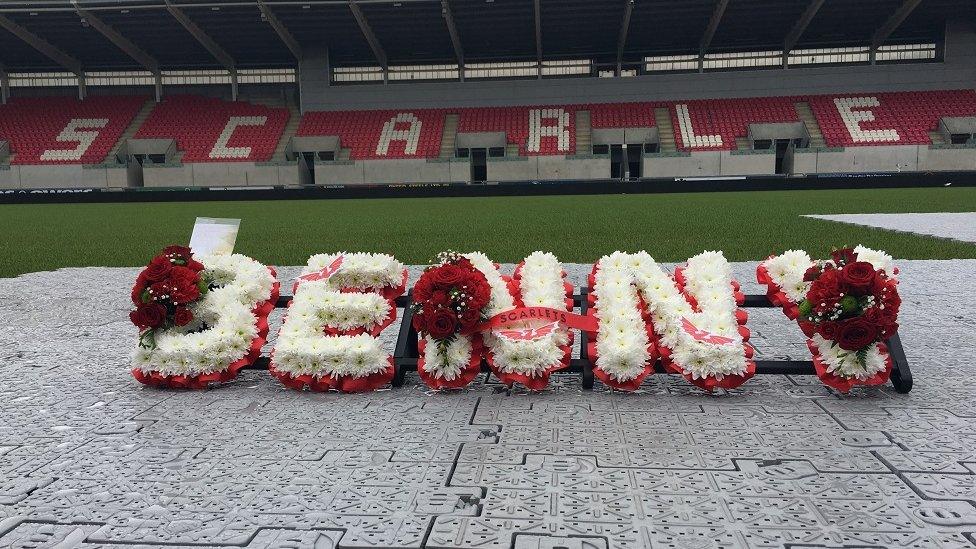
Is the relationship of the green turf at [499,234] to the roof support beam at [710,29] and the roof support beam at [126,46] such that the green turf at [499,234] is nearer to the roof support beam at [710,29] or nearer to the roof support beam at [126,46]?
the roof support beam at [710,29]

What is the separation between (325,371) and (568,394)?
1.26 metres

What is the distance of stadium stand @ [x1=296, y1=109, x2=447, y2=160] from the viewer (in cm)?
3803

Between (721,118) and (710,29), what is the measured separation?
5.13 meters

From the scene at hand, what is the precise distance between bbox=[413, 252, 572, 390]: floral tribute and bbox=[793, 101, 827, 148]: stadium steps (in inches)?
1454

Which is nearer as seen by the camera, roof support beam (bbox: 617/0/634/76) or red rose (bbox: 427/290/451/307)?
red rose (bbox: 427/290/451/307)

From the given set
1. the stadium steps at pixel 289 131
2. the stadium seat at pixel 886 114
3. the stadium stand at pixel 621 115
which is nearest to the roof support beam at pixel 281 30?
the stadium steps at pixel 289 131

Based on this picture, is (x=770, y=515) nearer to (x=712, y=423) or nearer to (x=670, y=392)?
(x=712, y=423)

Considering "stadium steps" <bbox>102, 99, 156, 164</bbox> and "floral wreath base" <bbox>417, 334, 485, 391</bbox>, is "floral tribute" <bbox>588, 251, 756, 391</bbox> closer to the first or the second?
"floral wreath base" <bbox>417, 334, 485, 391</bbox>

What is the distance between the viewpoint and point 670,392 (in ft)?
11.6

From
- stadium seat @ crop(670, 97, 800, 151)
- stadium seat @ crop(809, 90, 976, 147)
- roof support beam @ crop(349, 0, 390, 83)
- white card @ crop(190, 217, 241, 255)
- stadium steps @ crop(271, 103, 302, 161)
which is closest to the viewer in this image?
white card @ crop(190, 217, 241, 255)

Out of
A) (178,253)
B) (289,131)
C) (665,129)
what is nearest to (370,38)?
(289,131)

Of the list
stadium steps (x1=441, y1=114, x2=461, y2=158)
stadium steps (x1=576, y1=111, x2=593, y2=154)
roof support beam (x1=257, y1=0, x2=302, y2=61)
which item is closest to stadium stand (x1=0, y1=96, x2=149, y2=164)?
roof support beam (x1=257, y1=0, x2=302, y2=61)

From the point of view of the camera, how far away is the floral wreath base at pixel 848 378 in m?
3.38

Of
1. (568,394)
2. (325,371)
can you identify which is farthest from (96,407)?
(568,394)
